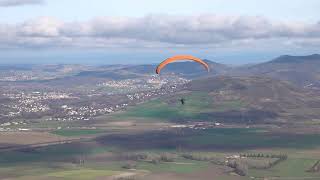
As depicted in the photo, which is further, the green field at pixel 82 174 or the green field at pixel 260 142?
the green field at pixel 260 142

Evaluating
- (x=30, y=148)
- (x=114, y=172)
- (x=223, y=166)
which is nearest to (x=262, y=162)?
(x=223, y=166)

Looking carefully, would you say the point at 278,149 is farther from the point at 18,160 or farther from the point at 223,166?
the point at 18,160

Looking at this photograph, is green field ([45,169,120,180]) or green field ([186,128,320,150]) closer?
green field ([45,169,120,180])

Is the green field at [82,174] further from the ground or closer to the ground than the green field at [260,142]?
closer to the ground

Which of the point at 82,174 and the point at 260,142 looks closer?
the point at 82,174

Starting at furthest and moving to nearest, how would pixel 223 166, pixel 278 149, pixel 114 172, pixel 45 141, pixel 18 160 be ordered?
pixel 45 141 → pixel 278 149 → pixel 18 160 → pixel 223 166 → pixel 114 172

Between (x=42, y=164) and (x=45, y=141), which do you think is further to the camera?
(x=45, y=141)

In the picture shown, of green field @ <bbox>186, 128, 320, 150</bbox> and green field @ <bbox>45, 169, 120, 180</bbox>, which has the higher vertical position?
green field @ <bbox>186, 128, 320, 150</bbox>

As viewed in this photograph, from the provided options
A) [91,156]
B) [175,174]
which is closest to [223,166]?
[175,174]

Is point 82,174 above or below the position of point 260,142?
below

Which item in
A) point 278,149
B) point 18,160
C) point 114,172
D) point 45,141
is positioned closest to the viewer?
point 114,172
